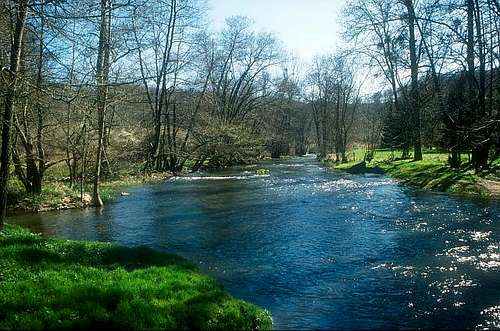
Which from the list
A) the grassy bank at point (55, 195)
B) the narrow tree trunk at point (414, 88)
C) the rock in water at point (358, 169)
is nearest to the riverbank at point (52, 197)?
the grassy bank at point (55, 195)

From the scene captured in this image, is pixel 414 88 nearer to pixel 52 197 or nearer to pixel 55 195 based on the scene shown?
pixel 55 195

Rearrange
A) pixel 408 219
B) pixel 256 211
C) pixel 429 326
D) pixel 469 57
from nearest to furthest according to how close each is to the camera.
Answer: pixel 429 326, pixel 408 219, pixel 256 211, pixel 469 57

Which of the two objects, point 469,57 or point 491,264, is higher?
point 469,57

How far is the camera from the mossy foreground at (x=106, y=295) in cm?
754

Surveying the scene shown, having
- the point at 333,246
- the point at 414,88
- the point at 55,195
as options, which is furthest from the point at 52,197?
the point at 414,88

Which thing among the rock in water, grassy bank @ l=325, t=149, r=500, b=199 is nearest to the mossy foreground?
grassy bank @ l=325, t=149, r=500, b=199

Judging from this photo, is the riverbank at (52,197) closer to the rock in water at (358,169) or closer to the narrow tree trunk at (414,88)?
the rock in water at (358,169)

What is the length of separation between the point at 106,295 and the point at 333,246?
7.25 metres

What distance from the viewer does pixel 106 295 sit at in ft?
27.4

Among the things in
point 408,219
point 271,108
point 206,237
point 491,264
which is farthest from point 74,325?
point 271,108

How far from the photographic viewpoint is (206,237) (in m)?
15.2

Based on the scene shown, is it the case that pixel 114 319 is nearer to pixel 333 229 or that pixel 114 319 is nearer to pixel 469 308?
pixel 469 308

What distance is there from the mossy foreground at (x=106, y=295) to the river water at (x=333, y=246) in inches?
33.1

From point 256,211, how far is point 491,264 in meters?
10.4
